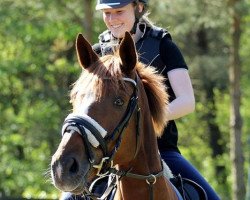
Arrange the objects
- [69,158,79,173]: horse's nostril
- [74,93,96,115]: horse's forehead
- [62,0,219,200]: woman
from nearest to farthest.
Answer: [69,158,79,173]: horse's nostril → [74,93,96,115]: horse's forehead → [62,0,219,200]: woman

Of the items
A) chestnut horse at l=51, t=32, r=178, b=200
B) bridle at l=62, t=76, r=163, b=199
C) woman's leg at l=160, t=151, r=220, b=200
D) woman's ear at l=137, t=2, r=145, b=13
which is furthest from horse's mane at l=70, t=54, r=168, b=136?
woman's ear at l=137, t=2, r=145, b=13

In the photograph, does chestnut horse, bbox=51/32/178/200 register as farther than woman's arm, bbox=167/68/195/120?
No

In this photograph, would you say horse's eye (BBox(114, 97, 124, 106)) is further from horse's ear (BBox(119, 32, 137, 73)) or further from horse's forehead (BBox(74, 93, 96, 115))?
horse's ear (BBox(119, 32, 137, 73))

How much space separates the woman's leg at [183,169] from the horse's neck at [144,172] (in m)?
0.93

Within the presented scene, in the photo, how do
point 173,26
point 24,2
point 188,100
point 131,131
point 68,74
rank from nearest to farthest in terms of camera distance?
point 131,131, point 188,100, point 24,2, point 173,26, point 68,74

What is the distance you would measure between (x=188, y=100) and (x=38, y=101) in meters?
23.6

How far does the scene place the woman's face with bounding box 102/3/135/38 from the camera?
7355mm

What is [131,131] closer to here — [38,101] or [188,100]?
[188,100]

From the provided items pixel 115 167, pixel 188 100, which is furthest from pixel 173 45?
pixel 115 167

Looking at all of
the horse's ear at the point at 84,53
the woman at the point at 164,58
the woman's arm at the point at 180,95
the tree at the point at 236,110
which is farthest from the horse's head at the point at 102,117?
the tree at the point at 236,110

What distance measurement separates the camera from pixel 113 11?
738 centimetres

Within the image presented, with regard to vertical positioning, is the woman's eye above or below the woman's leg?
above

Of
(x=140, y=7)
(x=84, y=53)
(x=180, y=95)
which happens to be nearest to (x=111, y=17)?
(x=140, y=7)

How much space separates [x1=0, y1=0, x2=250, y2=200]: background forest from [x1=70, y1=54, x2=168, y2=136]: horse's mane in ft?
42.2
